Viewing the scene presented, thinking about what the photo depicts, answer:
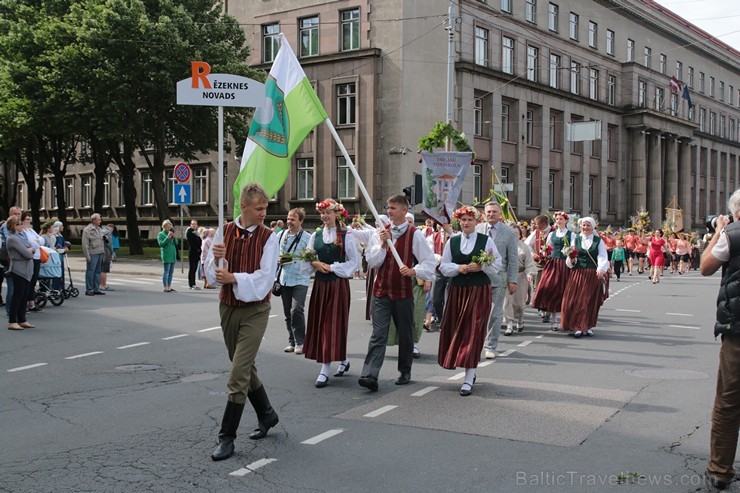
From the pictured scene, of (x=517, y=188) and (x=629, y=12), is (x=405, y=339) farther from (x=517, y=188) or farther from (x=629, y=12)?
(x=629, y=12)

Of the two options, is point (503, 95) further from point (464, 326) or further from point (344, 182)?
point (464, 326)

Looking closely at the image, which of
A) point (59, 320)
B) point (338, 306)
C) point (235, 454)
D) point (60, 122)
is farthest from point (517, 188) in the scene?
point (235, 454)

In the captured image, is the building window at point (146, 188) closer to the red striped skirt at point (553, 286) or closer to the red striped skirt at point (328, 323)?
the red striped skirt at point (553, 286)

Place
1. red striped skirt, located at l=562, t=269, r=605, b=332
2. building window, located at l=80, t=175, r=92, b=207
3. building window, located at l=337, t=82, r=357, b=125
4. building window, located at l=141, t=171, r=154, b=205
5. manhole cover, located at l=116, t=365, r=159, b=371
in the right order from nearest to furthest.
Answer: manhole cover, located at l=116, t=365, r=159, b=371
red striped skirt, located at l=562, t=269, r=605, b=332
building window, located at l=337, t=82, r=357, b=125
building window, located at l=141, t=171, r=154, b=205
building window, located at l=80, t=175, r=92, b=207

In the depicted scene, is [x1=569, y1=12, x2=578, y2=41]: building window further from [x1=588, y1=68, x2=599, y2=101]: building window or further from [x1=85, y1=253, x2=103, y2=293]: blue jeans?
[x1=85, y1=253, x2=103, y2=293]: blue jeans

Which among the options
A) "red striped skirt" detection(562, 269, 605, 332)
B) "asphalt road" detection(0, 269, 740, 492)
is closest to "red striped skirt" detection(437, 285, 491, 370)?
"asphalt road" detection(0, 269, 740, 492)

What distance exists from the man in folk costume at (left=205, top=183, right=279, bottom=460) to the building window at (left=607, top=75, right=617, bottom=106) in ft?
166

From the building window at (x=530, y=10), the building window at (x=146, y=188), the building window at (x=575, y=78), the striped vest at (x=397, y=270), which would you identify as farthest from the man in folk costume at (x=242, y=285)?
the building window at (x=575, y=78)

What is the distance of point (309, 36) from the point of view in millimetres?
39312

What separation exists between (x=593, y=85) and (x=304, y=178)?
2251 centimetres

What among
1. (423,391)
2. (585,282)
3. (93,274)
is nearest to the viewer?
(423,391)

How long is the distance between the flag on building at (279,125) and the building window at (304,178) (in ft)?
104

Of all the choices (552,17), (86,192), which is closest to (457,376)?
(552,17)

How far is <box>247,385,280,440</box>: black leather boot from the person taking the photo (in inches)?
243
